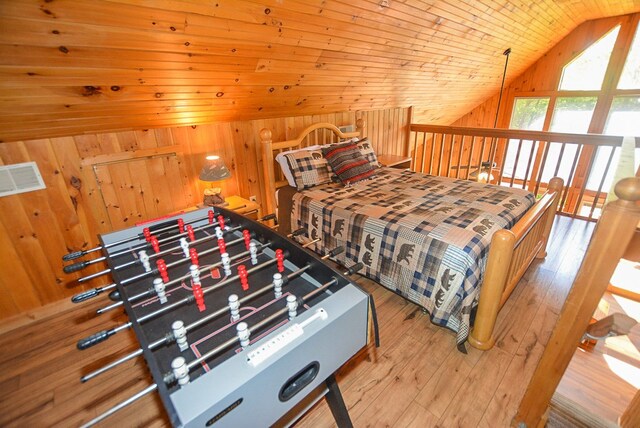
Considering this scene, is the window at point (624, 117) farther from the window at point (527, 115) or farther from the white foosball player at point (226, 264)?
the white foosball player at point (226, 264)

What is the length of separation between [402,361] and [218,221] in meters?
1.28

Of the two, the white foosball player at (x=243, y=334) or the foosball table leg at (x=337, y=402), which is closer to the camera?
the white foosball player at (x=243, y=334)

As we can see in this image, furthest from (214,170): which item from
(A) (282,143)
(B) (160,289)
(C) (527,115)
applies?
(C) (527,115)

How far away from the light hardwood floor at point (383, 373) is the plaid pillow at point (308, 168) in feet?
3.87

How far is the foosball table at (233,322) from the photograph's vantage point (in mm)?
639

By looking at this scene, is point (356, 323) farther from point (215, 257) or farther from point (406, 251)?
point (406, 251)

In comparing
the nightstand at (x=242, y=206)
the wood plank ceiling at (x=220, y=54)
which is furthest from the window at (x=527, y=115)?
the nightstand at (x=242, y=206)

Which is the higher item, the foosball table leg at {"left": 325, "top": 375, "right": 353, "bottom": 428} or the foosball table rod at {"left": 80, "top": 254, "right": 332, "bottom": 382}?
the foosball table rod at {"left": 80, "top": 254, "right": 332, "bottom": 382}

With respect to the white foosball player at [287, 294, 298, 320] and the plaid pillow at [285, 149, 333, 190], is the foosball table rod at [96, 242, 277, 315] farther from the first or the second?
the plaid pillow at [285, 149, 333, 190]

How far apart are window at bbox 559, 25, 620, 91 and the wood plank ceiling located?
28.5 inches

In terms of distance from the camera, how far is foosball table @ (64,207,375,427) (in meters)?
0.64

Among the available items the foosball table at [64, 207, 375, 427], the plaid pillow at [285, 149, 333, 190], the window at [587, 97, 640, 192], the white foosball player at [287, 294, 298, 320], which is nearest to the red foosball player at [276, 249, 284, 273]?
the foosball table at [64, 207, 375, 427]

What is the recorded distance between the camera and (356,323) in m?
0.88

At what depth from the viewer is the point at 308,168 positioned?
100 inches
